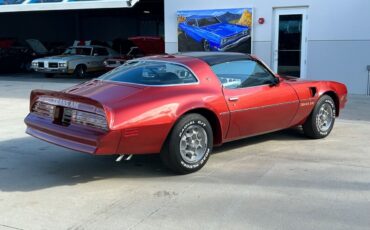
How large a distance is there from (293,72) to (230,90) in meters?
8.41

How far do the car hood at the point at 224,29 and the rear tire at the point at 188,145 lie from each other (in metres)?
9.25

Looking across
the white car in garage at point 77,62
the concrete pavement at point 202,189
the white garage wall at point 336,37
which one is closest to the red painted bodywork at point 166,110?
the concrete pavement at point 202,189

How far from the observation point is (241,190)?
4844 millimetres

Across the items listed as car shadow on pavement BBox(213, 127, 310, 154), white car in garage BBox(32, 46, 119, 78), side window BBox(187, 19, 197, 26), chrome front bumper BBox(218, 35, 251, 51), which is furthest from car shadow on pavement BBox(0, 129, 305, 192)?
white car in garage BBox(32, 46, 119, 78)

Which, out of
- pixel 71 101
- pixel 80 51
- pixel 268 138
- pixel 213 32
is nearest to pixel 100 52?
pixel 80 51

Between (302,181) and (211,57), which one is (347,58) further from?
(302,181)

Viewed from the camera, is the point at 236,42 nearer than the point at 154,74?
No

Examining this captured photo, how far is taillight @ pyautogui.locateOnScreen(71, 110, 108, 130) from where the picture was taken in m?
4.84

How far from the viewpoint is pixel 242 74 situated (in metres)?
6.29

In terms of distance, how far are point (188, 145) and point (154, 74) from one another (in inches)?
41.5

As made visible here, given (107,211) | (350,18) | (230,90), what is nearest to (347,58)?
(350,18)

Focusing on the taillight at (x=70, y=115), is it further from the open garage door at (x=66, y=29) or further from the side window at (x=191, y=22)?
the open garage door at (x=66, y=29)

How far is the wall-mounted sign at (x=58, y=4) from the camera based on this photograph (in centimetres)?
1561

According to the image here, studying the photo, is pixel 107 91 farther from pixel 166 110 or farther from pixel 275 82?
pixel 275 82
